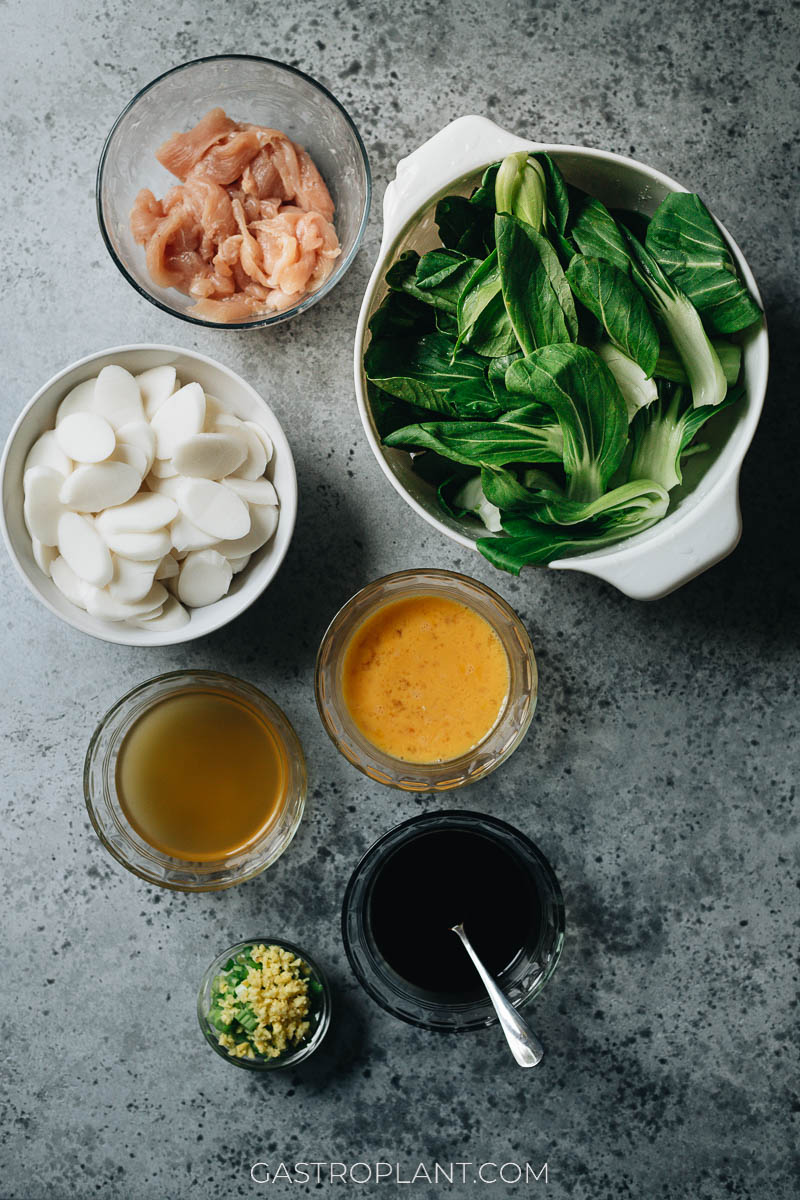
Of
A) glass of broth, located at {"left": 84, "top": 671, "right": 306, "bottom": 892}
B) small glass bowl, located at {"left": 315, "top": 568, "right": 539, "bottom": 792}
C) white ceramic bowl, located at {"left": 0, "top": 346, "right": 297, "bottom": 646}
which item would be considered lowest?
glass of broth, located at {"left": 84, "top": 671, "right": 306, "bottom": 892}

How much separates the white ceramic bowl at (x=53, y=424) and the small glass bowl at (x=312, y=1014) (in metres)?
0.46

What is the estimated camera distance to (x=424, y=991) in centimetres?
130

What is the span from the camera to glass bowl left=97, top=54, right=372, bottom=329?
4.22ft

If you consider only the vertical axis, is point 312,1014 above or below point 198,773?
below

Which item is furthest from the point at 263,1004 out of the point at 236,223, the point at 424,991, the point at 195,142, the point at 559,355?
the point at 195,142

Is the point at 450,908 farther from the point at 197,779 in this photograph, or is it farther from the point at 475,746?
the point at 197,779

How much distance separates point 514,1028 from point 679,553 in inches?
25.4

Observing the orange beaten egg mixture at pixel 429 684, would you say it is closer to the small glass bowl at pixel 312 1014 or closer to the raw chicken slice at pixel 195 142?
the small glass bowl at pixel 312 1014

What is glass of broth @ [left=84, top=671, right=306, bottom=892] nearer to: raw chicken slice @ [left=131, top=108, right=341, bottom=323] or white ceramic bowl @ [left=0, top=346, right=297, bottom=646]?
white ceramic bowl @ [left=0, top=346, right=297, bottom=646]

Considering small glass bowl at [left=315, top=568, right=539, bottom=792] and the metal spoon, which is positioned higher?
small glass bowl at [left=315, top=568, right=539, bottom=792]

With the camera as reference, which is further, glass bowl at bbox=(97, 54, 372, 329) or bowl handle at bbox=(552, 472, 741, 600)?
glass bowl at bbox=(97, 54, 372, 329)

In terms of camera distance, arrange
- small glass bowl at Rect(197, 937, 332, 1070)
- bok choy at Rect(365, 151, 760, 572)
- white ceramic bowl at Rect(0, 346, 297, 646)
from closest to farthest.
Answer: bok choy at Rect(365, 151, 760, 572), white ceramic bowl at Rect(0, 346, 297, 646), small glass bowl at Rect(197, 937, 332, 1070)

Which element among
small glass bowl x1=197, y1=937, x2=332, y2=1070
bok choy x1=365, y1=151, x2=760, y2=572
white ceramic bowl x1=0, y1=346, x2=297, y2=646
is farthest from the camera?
small glass bowl x1=197, y1=937, x2=332, y2=1070

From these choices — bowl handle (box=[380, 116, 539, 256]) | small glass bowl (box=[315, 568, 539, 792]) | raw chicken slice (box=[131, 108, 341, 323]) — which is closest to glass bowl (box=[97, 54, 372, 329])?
raw chicken slice (box=[131, 108, 341, 323])
